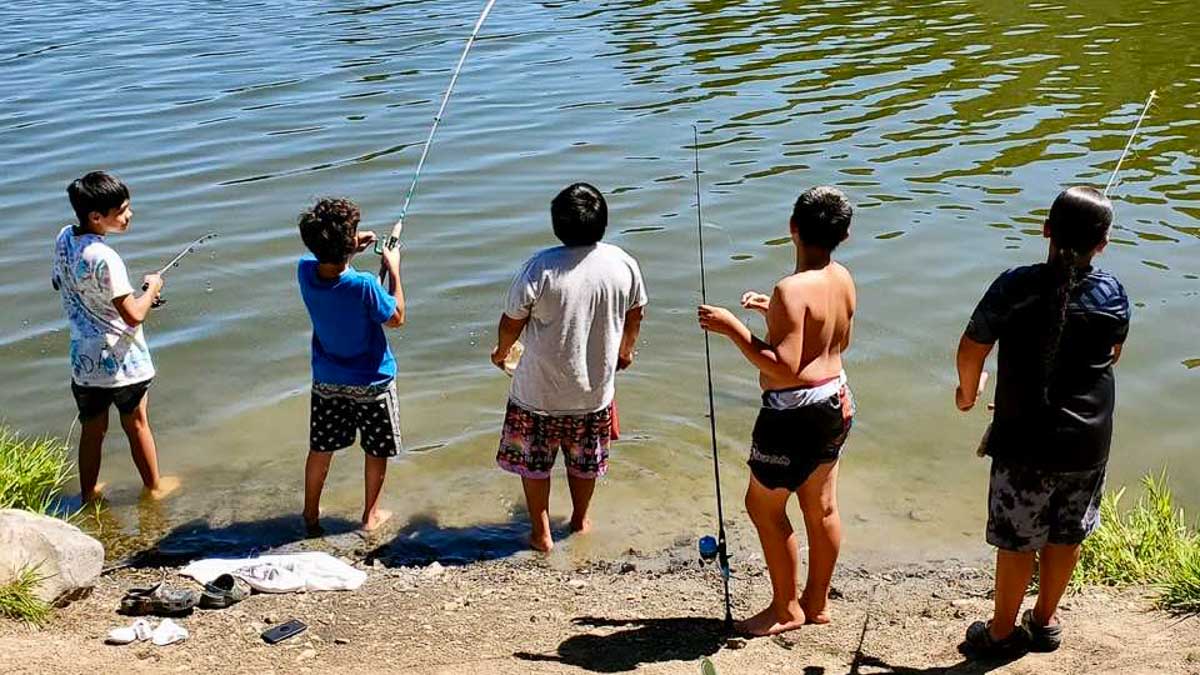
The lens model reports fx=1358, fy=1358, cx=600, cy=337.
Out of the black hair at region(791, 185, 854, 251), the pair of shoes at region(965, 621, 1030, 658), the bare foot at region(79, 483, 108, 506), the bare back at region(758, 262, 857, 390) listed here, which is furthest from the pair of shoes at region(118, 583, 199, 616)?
the pair of shoes at region(965, 621, 1030, 658)

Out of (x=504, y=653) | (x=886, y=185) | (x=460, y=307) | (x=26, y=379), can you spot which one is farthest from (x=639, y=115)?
(x=504, y=653)

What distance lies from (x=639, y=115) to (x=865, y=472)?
701 centimetres

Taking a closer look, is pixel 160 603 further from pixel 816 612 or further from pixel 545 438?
Answer: pixel 816 612

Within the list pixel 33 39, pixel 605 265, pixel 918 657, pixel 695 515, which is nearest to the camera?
pixel 918 657

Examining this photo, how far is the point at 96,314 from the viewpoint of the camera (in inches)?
231

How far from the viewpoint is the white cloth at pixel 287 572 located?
5.35m

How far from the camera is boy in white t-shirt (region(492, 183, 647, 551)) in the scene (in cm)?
529

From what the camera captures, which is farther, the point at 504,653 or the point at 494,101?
the point at 494,101

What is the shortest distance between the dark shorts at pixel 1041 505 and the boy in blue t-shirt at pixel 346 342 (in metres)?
2.54

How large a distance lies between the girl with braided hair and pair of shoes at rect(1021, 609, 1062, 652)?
198 mm

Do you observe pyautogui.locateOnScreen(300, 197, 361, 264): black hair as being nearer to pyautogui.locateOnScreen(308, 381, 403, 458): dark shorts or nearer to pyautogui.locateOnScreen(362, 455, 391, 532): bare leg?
pyautogui.locateOnScreen(308, 381, 403, 458): dark shorts

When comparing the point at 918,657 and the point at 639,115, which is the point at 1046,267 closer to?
the point at 918,657

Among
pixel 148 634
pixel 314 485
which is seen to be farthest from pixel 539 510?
pixel 148 634

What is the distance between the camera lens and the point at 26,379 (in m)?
7.95
